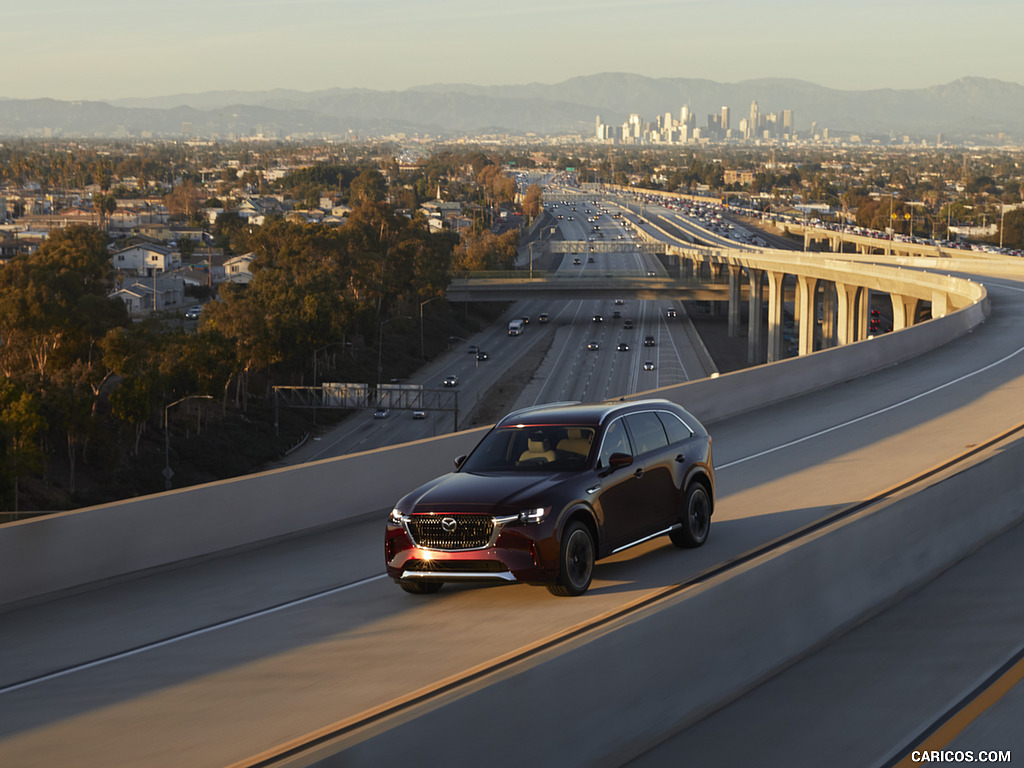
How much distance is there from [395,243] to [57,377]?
52.4 meters

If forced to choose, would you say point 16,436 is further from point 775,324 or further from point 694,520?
point 775,324

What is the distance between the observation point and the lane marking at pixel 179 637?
30.7ft

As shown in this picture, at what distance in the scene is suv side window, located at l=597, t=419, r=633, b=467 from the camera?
11.3m

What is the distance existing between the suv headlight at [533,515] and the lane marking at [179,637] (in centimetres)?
245

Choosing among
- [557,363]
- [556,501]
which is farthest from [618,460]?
[557,363]

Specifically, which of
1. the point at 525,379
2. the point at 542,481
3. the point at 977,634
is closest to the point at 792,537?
the point at 977,634

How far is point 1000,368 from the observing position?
32094 mm

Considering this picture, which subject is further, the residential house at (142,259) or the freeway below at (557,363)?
the residential house at (142,259)

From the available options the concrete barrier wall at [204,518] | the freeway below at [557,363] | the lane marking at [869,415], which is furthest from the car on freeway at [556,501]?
the freeway below at [557,363]

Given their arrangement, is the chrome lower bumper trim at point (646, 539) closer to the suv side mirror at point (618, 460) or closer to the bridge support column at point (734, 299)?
the suv side mirror at point (618, 460)

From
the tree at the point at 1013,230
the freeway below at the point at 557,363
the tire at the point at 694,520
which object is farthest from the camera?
the tree at the point at 1013,230

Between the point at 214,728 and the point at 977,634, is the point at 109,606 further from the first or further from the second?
the point at 977,634

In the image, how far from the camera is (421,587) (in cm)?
1131

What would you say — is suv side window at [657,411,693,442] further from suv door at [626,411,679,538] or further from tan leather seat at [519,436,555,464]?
tan leather seat at [519,436,555,464]
